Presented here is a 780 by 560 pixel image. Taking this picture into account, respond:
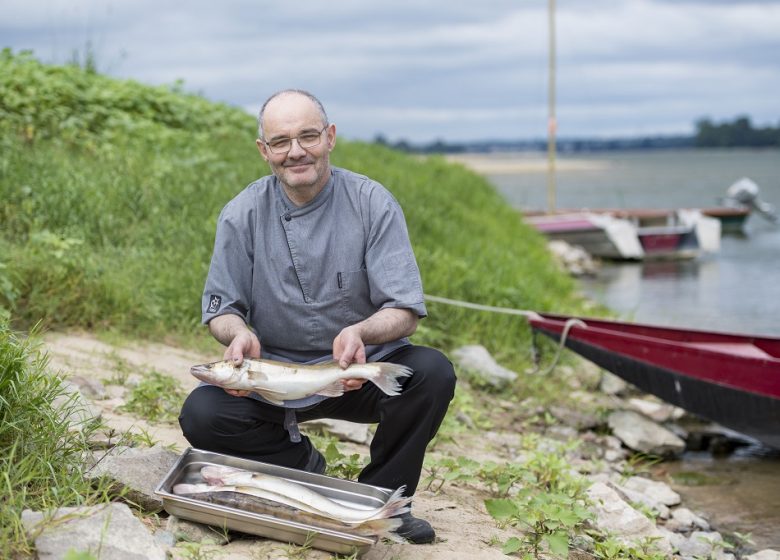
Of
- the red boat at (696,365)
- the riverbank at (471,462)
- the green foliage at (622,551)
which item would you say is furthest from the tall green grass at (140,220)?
the green foliage at (622,551)

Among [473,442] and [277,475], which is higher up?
[277,475]

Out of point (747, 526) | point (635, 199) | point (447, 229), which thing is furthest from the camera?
point (635, 199)

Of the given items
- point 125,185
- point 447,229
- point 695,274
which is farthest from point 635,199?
point 125,185

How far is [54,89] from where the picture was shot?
1245 centimetres

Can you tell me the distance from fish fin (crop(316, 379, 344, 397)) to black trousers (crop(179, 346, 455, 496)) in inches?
9.5

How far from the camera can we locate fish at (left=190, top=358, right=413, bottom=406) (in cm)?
363

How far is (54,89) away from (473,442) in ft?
27.6

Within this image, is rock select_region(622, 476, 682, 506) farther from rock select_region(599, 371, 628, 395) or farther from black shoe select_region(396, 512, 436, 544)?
black shoe select_region(396, 512, 436, 544)

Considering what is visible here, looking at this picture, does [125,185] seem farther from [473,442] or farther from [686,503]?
[686,503]

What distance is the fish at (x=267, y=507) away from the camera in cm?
357

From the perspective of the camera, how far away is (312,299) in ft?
13.3

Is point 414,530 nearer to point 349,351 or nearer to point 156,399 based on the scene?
point 349,351

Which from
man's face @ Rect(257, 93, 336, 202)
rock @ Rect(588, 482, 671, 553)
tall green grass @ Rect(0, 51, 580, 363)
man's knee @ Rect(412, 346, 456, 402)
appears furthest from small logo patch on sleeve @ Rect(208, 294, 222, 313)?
tall green grass @ Rect(0, 51, 580, 363)

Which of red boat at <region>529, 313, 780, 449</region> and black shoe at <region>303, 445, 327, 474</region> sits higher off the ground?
black shoe at <region>303, 445, 327, 474</region>
